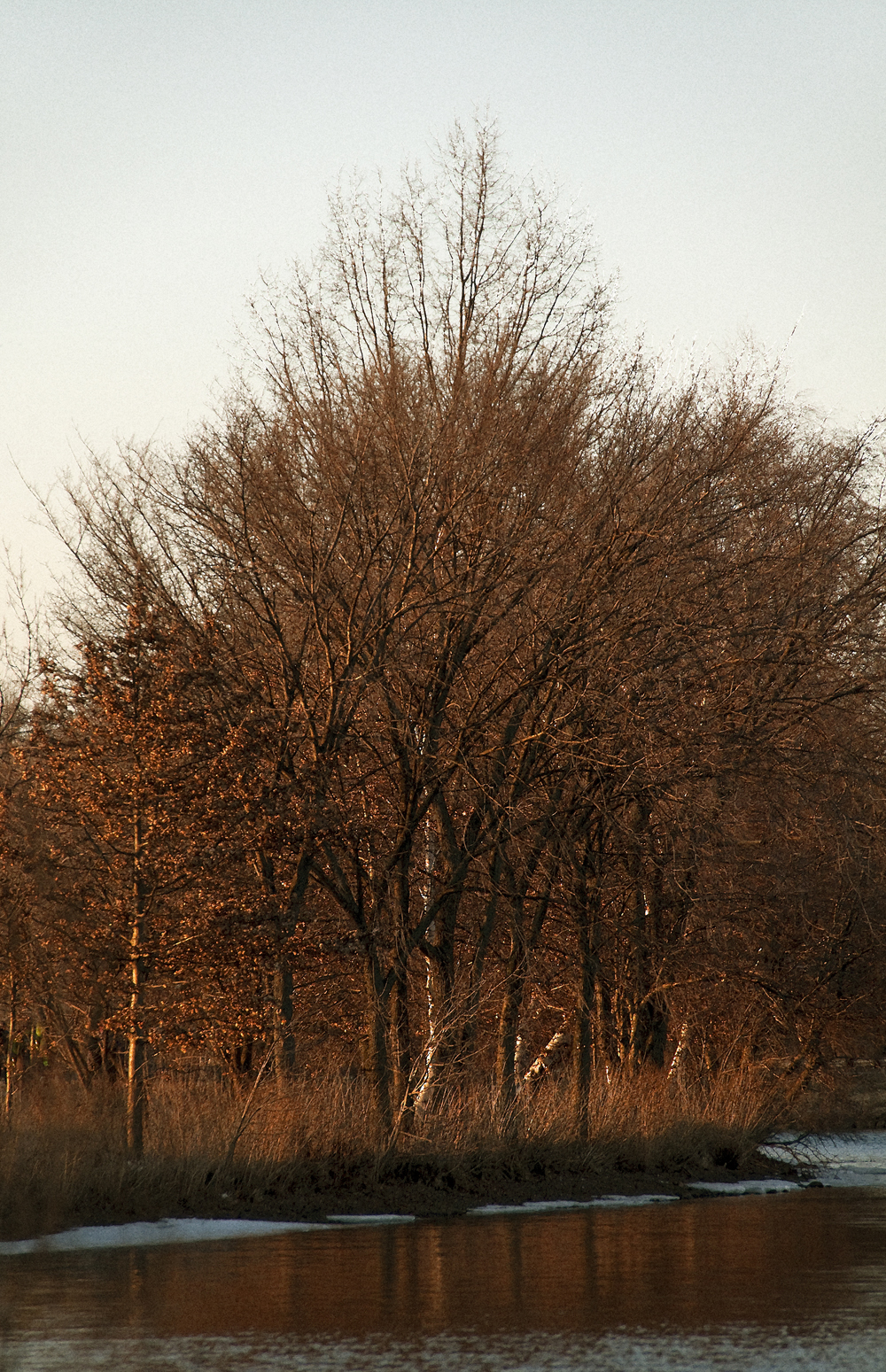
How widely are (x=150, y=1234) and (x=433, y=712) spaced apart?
9.05 m

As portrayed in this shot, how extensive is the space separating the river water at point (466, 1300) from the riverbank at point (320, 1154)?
1.11 metres

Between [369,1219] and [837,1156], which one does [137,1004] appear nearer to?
[369,1219]

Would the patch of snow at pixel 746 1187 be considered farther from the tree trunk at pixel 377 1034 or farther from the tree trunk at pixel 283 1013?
the tree trunk at pixel 283 1013

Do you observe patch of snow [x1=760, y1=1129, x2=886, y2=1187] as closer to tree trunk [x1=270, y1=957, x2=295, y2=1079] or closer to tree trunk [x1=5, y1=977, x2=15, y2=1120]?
tree trunk [x1=270, y1=957, x2=295, y2=1079]

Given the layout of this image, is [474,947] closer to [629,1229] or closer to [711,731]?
[711,731]

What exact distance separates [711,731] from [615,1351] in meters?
13.7

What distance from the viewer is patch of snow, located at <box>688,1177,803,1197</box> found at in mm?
22469

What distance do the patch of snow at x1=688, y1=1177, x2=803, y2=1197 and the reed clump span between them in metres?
0.39

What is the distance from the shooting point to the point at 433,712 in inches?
906

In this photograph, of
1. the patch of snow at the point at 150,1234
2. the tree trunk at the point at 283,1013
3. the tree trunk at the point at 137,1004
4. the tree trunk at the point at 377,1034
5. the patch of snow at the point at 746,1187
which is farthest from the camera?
the patch of snow at the point at 746,1187

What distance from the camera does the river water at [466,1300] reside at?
9.43 metres

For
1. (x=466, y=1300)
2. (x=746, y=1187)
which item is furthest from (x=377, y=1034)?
(x=466, y=1300)

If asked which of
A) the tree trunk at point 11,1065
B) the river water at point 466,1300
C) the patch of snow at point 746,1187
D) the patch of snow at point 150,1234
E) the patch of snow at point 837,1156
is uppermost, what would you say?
the tree trunk at point 11,1065

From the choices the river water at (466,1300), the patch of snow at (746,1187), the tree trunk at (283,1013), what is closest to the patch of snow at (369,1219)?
the river water at (466,1300)
